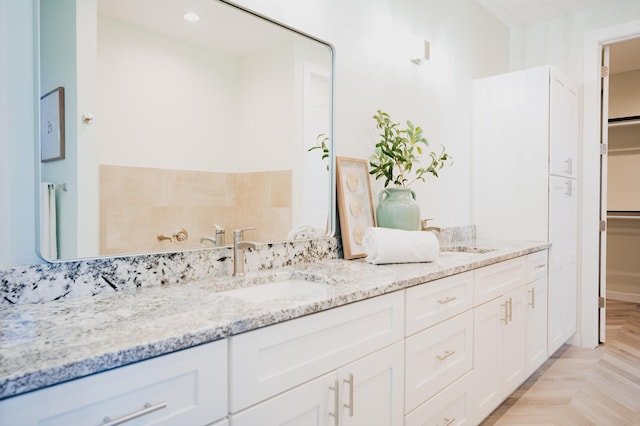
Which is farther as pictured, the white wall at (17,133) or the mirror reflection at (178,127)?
the mirror reflection at (178,127)

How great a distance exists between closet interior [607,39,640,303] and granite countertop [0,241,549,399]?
427 centimetres

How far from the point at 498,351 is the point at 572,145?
1858 mm

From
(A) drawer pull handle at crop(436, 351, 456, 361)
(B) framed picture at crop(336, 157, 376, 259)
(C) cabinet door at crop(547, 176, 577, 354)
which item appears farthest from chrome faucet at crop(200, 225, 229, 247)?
(C) cabinet door at crop(547, 176, 577, 354)

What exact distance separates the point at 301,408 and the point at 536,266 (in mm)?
1995

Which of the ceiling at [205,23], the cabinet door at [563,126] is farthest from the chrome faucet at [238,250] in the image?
the cabinet door at [563,126]

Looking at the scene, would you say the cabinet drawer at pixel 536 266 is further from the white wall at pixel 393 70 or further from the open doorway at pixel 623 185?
the open doorway at pixel 623 185

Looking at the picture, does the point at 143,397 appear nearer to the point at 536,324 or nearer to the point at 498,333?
the point at 498,333

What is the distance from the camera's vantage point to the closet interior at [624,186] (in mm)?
4520

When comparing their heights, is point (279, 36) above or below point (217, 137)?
above

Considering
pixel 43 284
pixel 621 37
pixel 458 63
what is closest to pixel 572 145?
pixel 621 37

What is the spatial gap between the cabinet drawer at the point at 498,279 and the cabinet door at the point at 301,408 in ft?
3.24

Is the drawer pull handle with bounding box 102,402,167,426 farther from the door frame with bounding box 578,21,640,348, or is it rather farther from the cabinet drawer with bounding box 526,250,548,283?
the door frame with bounding box 578,21,640,348

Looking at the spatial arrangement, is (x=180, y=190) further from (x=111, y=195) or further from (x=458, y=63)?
(x=458, y=63)

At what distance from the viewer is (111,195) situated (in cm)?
125
